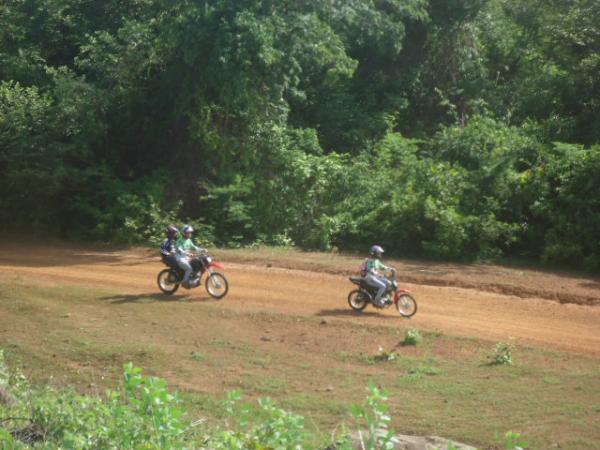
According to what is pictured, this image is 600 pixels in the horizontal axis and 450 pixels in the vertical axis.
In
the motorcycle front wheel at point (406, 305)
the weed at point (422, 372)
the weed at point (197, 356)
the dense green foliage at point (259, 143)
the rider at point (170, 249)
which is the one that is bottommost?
the weed at point (197, 356)

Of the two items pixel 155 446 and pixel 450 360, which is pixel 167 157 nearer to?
pixel 450 360

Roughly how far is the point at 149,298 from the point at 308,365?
5250 millimetres

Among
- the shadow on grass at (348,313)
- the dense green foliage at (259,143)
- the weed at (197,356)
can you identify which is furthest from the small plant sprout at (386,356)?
the dense green foliage at (259,143)

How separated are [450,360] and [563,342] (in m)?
2.31

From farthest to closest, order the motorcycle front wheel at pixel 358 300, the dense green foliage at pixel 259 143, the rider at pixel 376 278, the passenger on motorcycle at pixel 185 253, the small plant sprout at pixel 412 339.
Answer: the dense green foliage at pixel 259 143 → the passenger on motorcycle at pixel 185 253 → the motorcycle front wheel at pixel 358 300 → the rider at pixel 376 278 → the small plant sprout at pixel 412 339

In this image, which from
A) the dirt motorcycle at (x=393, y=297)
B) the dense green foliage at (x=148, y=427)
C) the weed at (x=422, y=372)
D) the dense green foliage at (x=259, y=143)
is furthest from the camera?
the dense green foliage at (x=259, y=143)

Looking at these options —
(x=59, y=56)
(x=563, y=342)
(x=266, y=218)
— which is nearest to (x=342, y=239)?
(x=266, y=218)

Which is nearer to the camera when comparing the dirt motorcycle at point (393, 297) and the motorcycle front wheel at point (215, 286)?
the dirt motorcycle at point (393, 297)

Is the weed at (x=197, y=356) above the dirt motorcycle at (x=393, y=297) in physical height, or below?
below

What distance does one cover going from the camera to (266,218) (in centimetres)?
2494

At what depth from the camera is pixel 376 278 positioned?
16609 millimetres

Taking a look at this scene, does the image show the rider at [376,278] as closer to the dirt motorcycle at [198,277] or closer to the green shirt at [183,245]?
the dirt motorcycle at [198,277]

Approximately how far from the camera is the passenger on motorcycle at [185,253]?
1797 centimetres

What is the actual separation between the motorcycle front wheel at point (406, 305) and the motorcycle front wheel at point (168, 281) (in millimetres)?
4622
